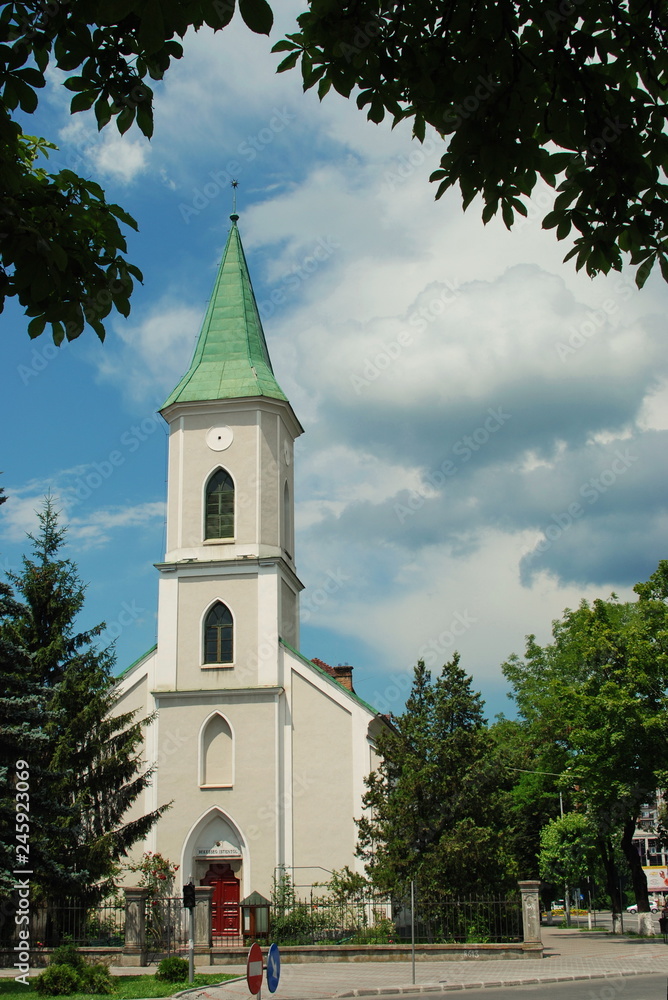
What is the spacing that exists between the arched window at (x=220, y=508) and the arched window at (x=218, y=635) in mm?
2388

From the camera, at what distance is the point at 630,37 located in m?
5.44

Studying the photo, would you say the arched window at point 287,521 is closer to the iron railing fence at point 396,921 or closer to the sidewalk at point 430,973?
the iron railing fence at point 396,921

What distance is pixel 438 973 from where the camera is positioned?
20.3 m

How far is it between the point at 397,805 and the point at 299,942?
4.30 meters

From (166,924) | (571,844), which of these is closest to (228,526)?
(166,924)

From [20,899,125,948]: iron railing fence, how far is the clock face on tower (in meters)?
14.4

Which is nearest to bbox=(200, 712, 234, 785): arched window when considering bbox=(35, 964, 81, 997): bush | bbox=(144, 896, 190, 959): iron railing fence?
bbox=(144, 896, 190, 959): iron railing fence

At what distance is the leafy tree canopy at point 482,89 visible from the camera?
511 cm

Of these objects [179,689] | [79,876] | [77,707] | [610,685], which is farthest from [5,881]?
[610,685]

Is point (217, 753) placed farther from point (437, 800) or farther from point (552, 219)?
point (552, 219)

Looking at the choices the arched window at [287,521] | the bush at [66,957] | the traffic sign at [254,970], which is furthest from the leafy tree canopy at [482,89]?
the arched window at [287,521]

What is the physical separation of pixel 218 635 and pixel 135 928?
9.49 meters

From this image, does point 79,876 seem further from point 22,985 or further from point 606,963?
point 606,963

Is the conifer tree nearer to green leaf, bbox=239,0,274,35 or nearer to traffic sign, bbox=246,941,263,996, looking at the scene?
traffic sign, bbox=246,941,263,996
